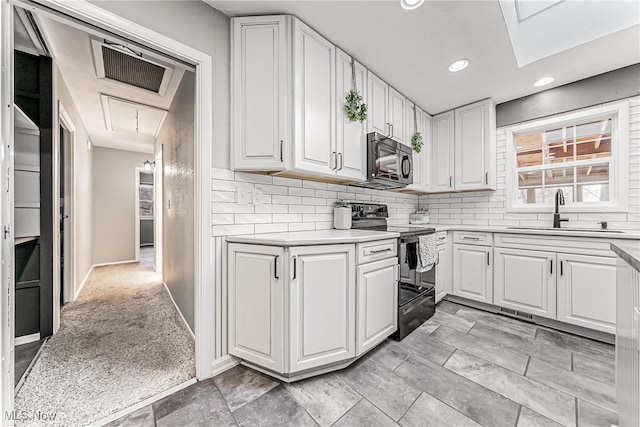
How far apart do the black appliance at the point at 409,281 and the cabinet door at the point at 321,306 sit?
63 centimetres

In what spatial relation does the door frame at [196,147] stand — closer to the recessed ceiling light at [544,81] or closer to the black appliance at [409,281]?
the black appliance at [409,281]

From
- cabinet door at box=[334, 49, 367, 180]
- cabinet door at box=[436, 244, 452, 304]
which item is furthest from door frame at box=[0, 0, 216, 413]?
cabinet door at box=[436, 244, 452, 304]

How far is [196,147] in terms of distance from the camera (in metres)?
1.68

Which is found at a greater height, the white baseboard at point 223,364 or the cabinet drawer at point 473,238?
the cabinet drawer at point 473,238

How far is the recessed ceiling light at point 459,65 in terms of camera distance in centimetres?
230

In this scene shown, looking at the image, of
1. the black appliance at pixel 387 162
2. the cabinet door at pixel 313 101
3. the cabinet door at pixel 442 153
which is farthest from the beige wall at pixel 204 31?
the cabinet door at pixel 442 153

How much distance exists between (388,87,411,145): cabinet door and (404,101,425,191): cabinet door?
8 centimetres

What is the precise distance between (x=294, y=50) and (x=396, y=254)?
1.71 metres

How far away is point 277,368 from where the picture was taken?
153cm

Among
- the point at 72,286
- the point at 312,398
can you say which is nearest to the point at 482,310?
the point at 312,398

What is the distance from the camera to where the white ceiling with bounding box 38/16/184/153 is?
6.68ft

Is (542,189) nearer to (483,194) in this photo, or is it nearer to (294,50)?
(483,194)

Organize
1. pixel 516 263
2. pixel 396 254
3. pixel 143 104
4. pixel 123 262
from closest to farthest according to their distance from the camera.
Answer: pixel 396 254, pixel 516 263, pixel 143 104, pixel 123 262

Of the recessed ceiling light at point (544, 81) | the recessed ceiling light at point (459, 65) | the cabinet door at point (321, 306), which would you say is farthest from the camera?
the recessed ceiling light at point (544, 81)
